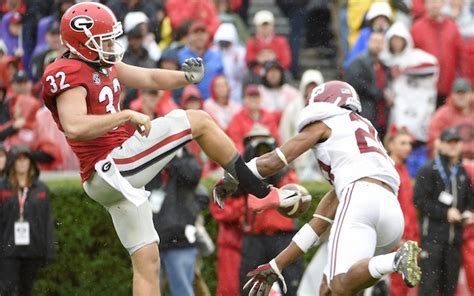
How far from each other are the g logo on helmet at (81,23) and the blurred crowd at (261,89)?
3.28 m

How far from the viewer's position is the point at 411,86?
50.9ft

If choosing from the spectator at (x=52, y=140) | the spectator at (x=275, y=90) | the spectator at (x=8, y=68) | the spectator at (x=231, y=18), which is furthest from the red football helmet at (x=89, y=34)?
the spectator at (x=231, y=18)

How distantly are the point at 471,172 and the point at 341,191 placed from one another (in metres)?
3.81

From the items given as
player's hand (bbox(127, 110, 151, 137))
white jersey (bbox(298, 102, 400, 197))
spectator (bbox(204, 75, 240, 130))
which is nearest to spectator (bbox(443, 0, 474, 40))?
spectator (bbox(204, 75, 240, 130))

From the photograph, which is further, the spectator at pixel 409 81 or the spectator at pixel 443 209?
the spectator at pixel 409 81

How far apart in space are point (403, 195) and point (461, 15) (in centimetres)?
340

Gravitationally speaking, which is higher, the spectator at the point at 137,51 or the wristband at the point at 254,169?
the spectator at the point at 137,51

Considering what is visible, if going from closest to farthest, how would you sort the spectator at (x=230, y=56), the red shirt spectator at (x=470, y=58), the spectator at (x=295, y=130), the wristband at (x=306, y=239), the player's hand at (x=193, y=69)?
the player's hand at (x=193, y=69) < the wristband at (x=306, y=239) < the spectator at (x=295, y=130) < the red shirt spectator at (x=470, y=58) < the spectator at (x=230, y=56)

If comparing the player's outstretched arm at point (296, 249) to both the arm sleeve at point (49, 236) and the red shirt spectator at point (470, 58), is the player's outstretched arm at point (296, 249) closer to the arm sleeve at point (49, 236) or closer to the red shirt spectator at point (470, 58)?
the arm sleeve at point (49, 236)

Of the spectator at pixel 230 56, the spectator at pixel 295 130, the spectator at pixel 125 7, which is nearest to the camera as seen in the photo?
the spectator at pixel 295 130

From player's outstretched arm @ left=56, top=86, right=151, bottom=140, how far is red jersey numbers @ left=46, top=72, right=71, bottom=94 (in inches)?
2.4

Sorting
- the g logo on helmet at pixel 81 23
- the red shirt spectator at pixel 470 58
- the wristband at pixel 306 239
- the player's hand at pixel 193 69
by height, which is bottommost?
the wristband at pixel 306 239

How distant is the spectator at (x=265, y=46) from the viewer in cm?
1652

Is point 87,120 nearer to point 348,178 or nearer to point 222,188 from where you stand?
point 222,188
